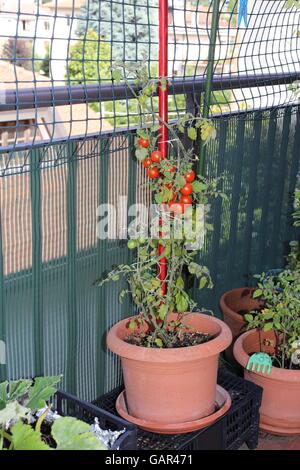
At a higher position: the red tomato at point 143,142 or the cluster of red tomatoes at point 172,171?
the red tomato at point 143,142

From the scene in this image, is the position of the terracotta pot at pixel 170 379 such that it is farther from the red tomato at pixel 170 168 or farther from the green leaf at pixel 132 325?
the red tomato at pixel 170 168

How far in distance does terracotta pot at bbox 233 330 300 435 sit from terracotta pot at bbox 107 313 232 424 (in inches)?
14.4

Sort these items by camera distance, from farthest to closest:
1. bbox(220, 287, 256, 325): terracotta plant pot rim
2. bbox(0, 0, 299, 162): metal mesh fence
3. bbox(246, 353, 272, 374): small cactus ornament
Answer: bbox(220, 287, 256, 325): terracotta plant pot rim → bbox(246, 353, 272, 374): small cactus ornament → bbox(0, 0, 299, 162): metal mesh fence

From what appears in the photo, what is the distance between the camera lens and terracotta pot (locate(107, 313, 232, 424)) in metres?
2.29

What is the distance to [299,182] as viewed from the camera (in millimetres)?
3812

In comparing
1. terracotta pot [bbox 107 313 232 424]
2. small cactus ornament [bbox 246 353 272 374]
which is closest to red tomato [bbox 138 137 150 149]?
terracotta pot [bbox 107 313 232 424]

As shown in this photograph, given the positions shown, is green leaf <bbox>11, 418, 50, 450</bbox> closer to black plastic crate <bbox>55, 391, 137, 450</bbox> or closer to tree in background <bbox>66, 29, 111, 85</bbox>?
black plastic crate <bbox>55, 391, 137, 450</bbox>

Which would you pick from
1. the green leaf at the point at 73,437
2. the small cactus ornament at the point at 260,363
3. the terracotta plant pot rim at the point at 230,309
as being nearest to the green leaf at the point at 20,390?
the green leaf at the point at 73,437

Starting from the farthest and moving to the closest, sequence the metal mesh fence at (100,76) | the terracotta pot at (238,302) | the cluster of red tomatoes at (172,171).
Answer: the terracotta pot at (238,302)
the cluster of red tomatoes at (172,171)
the metal mesh fence at (100,76)

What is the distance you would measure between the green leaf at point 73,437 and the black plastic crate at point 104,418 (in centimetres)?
25

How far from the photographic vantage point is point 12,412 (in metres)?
1.76

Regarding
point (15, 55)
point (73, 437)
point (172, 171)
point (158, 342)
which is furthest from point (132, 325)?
point (15, 55)

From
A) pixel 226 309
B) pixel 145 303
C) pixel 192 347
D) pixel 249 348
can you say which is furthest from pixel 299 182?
pixel 192 347

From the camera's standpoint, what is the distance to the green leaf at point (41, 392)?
1883 mm
